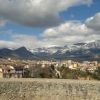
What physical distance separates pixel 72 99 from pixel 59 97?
75 centimetres

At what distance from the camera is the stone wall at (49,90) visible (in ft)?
63.6

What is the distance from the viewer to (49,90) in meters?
19.6

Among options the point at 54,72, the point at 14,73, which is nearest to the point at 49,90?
the point at 54,72

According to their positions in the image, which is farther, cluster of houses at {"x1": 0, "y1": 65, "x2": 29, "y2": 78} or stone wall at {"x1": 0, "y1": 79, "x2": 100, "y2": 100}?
cluster of houses at {"x1": 0, "y1": 65, "x2": 29, "y2": 78}

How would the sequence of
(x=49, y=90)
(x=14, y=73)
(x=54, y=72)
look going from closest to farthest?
(x=49, y=90)
(x=54, y=72)
(x=14, y=73)

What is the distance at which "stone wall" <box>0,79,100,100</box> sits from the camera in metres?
19.4

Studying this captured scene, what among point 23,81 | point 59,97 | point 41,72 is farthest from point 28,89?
point 41,72

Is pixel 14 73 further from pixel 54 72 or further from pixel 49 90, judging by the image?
pixel 49 90

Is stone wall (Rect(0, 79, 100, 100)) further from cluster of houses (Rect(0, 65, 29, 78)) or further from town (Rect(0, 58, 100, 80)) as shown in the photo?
cluster of houses (Rect(0, 65, 29, 78))

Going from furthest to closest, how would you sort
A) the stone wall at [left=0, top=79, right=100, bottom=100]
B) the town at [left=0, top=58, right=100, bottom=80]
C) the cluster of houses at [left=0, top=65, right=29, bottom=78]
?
the cluster of houses at [left=0, top=65, right=29, bottom=78] → the town at [left=0, top=58, right=100, bottom=80] → the stone wall at [left=0, top=79, right=100, bottom=100]

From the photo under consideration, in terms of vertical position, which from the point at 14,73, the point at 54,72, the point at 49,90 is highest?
the point at 14,73

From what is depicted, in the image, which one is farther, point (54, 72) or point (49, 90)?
point (54, 72)

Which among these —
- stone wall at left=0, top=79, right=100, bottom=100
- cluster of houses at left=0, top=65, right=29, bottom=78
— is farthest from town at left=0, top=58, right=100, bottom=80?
stone wall at left=0, top=79, right=100, bottom=100

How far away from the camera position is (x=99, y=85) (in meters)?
19.4
